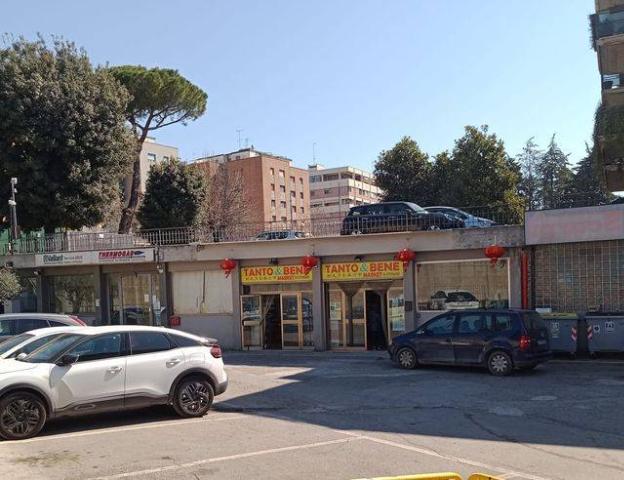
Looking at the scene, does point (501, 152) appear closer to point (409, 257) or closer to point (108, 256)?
point (409, 257)

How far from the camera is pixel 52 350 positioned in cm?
979

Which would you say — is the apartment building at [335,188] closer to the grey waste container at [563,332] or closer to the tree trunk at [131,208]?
the tree trunk at [131,208]

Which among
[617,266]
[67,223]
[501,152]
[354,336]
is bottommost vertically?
[354,336]

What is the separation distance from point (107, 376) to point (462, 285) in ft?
43.9

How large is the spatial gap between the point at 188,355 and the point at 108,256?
16.6 meters

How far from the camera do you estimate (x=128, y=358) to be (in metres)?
9.98

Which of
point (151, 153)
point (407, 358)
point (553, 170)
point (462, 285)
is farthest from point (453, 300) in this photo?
point (151, 153)

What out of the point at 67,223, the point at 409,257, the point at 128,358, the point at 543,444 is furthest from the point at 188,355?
the point at 67,223

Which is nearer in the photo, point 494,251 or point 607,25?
point 494,251

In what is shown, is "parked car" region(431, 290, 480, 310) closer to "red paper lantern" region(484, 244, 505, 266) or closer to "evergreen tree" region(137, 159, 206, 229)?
"red paper lantern" region(484, 244, 505, 266)

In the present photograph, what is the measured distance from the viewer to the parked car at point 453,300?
20484 millimetres

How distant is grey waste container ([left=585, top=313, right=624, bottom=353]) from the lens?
17203 millimetres

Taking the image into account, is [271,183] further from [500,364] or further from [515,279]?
[500,364]

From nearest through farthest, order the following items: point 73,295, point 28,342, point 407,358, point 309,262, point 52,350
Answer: point 52,350, point 28,342, point 407,358, point 309,262, point 73,295
